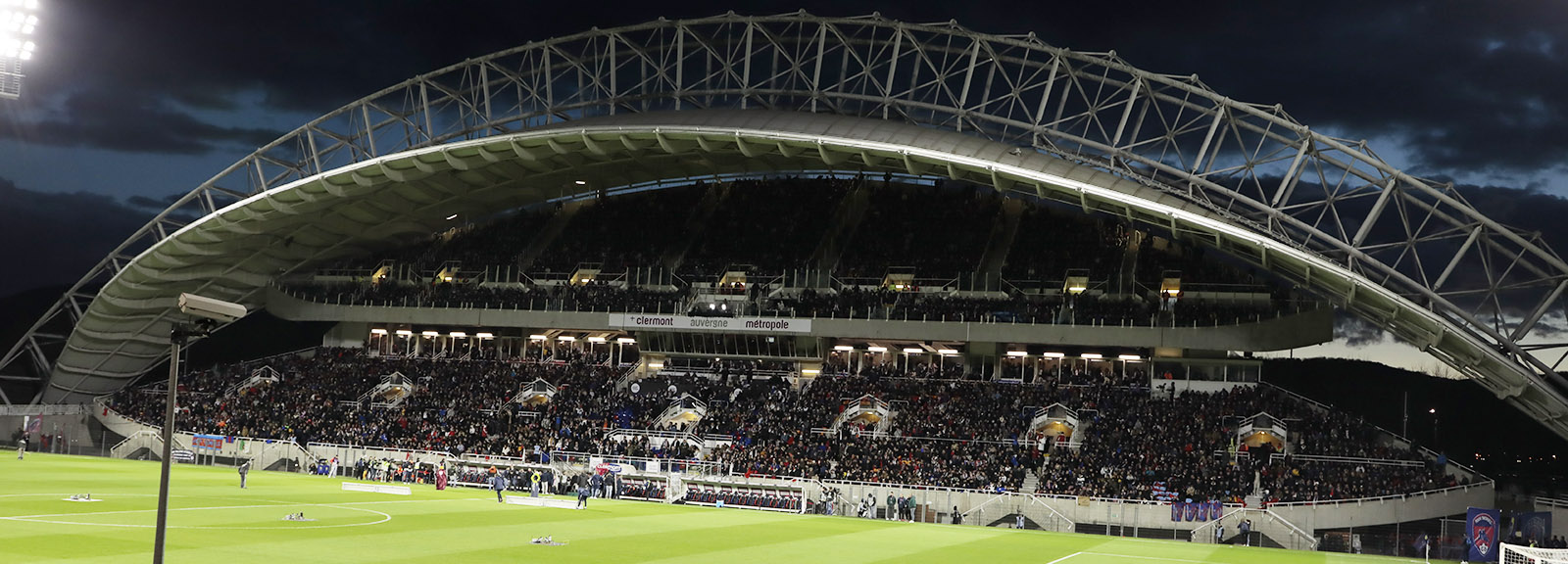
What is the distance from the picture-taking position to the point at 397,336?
3147 inches

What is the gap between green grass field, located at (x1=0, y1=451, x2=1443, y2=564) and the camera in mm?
25000

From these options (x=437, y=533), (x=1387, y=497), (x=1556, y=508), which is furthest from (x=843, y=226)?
(x=437, y=533)

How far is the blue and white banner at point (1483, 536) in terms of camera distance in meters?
38.7

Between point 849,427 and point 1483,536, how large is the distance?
28021 millimetres

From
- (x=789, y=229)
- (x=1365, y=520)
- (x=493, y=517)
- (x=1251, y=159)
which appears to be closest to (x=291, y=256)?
(x=789, y=229)

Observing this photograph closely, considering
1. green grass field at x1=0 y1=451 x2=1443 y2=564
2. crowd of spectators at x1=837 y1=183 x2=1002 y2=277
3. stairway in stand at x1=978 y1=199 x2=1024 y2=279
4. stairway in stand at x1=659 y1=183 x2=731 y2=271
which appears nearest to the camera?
green grass field at x1=0 y1=451 x2=1443 y2=564

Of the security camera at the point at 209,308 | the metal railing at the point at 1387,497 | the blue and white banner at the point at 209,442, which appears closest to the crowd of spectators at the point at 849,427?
the metal railing at the point at 1387,497

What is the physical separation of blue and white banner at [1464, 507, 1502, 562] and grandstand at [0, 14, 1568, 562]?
4.36ft

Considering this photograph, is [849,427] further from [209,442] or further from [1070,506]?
[209,442]

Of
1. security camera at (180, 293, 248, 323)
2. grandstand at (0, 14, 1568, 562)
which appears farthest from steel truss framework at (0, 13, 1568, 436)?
security camera at (180, 293, 248, 323)

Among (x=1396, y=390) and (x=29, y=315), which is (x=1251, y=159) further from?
(x=29, y=315)

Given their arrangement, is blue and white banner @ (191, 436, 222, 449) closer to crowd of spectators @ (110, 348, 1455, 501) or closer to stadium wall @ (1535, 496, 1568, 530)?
crowd of spectators @ (110, 348, 1455, 501)

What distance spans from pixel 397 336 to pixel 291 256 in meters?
9.70

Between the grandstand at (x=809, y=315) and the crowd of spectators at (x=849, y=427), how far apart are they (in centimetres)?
22
